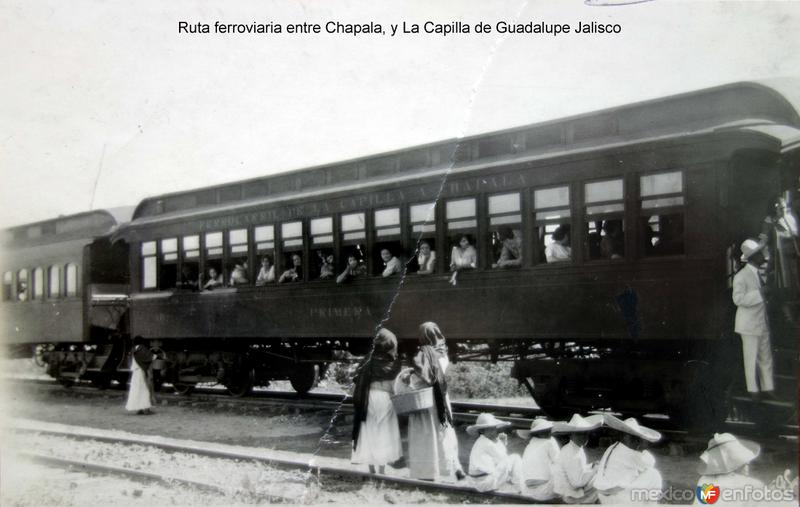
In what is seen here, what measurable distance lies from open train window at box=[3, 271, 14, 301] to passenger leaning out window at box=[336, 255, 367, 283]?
8.19m

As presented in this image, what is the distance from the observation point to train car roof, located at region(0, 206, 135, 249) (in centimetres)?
1249

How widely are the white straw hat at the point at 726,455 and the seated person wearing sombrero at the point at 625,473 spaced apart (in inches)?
17.5

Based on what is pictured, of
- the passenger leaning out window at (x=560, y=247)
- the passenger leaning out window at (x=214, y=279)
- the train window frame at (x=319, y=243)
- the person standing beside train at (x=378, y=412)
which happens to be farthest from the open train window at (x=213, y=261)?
the passenger leaning out window at (x=560, y=247)

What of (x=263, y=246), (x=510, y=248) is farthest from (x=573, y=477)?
(x=263, y=246)

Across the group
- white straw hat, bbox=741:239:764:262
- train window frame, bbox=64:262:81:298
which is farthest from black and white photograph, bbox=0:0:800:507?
train window frame, bbox=64:262:81:298

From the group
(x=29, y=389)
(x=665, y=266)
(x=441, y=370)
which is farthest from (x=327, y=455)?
(x=29, y=389)

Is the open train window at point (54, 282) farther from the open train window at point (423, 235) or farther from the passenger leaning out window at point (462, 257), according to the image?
the passenger leaning out window at point (462, 257)

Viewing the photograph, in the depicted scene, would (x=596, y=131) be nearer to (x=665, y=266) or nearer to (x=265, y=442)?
(x=665, y=266)

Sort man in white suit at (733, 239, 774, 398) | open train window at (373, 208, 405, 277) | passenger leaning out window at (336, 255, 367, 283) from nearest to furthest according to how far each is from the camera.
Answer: man in white suit at (733, 239, 774, 398) → open train window at (373, 208, 405, 277) → passenger leaning out window at (336, 255, 367, 283)

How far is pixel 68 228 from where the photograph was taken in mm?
12867

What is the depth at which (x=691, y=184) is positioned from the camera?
6441 mm

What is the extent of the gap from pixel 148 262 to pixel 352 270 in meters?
4.60

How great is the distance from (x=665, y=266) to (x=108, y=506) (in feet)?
17.3

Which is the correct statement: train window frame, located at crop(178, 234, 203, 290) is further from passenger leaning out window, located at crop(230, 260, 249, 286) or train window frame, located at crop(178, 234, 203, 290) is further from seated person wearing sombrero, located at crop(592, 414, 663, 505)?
seated person wearing sombrero, located at crop(592, 414, 663, 505)
